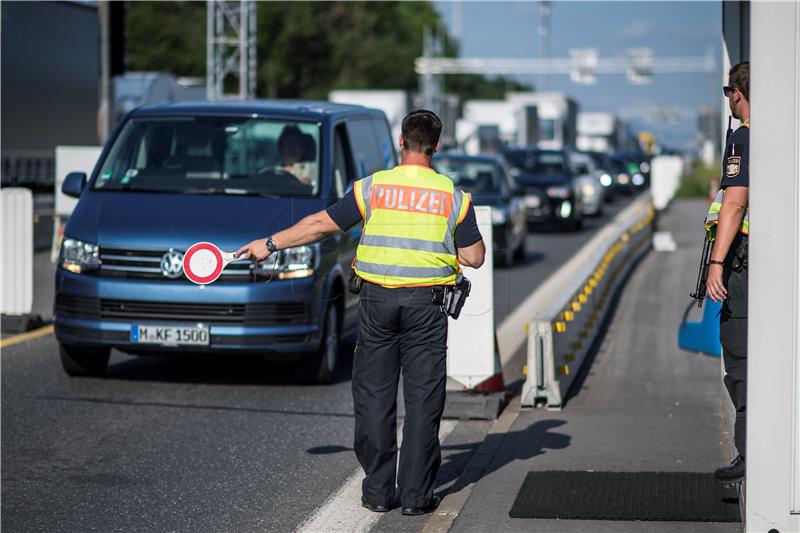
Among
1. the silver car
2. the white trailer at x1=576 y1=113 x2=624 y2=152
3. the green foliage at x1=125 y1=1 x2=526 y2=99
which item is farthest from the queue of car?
the green foliage at x1=125 y1=1 x2=526 y2=99

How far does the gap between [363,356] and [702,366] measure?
5.96 m

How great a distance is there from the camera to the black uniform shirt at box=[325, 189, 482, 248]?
650 centimetres

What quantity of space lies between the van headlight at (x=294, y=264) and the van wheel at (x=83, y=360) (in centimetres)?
139

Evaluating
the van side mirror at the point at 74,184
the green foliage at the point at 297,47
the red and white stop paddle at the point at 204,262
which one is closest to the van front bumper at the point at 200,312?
the van side mirror at the point at 74,184

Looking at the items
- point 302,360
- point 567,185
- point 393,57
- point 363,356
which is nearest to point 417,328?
point 363,356

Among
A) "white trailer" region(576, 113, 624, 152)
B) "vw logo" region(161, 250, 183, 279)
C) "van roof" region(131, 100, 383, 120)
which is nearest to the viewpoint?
"vw logo" region(161, 250, 183, 279)

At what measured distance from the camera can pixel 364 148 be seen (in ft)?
39.4

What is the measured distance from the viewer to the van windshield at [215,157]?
10.6 m

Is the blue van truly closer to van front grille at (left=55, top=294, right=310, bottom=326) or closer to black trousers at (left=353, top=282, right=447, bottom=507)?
van front grille at (left=55, top=294, right=310, bottom=326)

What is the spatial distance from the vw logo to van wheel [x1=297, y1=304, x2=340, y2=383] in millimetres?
1171

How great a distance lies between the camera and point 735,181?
6.09 metres

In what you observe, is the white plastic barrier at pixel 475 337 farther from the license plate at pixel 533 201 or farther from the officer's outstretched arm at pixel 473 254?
the license plate at pixel 533 201

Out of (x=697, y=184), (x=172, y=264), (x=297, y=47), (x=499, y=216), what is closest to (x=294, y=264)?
(x=172, y=264)

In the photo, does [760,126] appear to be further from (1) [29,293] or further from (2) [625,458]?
(1) [29,293]
